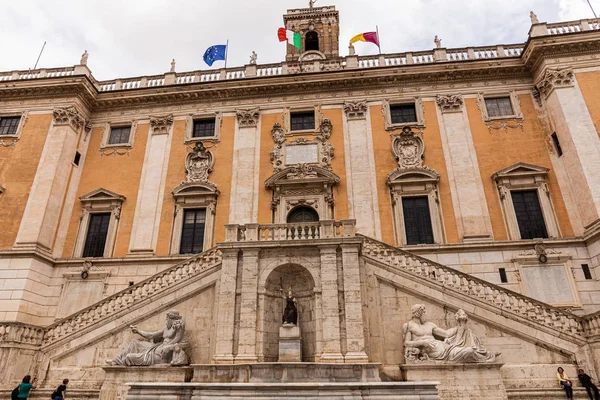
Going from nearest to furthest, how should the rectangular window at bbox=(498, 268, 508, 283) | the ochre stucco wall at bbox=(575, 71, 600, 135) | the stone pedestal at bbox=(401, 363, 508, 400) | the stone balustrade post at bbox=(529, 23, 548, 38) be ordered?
1. the stone pedestal at bbox=(401, 363, 508, 400)
2. the rectangular window at bbox=(498, 268, 508, 283)
3. the ochre stucco wall at bbox=(575, 71, 600, 135)
4. the stone balustrade post at bbox=(529, 23, 548, 38)

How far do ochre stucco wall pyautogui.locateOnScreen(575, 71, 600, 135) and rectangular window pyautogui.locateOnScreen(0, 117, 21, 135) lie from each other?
2802cm

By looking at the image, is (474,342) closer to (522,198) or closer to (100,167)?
(522,198)

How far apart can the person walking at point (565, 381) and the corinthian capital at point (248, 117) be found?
53.6ft

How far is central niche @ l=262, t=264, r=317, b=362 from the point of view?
12562mm

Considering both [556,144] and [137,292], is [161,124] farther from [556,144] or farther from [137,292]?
[556,144]

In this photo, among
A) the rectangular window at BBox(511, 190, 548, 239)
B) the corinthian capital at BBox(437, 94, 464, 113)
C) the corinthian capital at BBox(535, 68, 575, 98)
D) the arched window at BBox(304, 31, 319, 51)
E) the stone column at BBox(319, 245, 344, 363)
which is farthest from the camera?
the arched window at BBox(304, 31, 319, 51)

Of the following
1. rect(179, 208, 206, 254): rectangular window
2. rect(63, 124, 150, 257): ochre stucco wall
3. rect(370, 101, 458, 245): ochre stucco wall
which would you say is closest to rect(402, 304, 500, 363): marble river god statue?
rect(370, 101, 458, 245): ochre stucco wall

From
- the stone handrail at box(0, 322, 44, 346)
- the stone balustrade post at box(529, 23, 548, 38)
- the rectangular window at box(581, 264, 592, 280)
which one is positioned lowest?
the stone handrail at box(0, 322, 44, 346)

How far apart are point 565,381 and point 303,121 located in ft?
50.7

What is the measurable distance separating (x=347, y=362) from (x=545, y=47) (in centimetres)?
1734

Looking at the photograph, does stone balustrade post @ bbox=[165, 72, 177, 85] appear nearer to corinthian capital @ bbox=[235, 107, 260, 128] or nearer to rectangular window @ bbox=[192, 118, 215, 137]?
rectangular window @ bbox=[192, 118, 215, 137]

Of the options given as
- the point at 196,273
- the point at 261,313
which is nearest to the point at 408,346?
the point at 261,313

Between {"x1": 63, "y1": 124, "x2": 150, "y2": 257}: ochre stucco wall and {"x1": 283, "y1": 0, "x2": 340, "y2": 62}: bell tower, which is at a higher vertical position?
{"x1": 283, "y1": 0, "x2": 340, "y2": 62}: bell tower

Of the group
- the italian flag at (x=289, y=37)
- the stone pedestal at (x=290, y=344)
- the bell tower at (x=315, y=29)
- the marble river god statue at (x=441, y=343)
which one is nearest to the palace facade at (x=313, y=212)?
the stone pedestal at (x=290, y=344)
